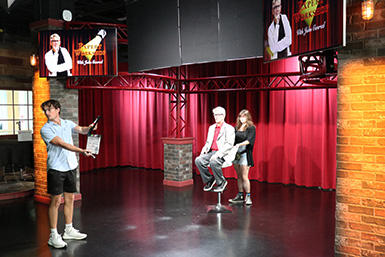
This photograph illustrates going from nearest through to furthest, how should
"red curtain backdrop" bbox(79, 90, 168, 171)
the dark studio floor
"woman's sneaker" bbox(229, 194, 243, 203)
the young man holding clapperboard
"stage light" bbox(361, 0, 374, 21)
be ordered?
"stage light" bbox(361, 0, 374, 21)
the young man holding clapperboard
the dark studio floor
"woman's sneaker" bbox(229, 194, 243, 203)
"red curtain backdrop" bbox(79, 90, 168, 171)

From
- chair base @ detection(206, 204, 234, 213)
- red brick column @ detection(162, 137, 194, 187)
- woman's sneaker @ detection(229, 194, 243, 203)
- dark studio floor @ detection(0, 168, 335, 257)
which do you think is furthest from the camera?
red brick column @ detection(162, 137, 194, 187)

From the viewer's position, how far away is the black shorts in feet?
13.8

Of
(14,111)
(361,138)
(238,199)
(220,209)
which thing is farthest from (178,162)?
(361,138)

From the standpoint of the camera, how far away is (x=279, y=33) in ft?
12.1

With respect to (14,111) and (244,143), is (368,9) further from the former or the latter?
(14,111)

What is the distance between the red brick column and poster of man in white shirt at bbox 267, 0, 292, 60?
4.41m

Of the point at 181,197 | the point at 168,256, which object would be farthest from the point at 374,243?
the point at 181,197

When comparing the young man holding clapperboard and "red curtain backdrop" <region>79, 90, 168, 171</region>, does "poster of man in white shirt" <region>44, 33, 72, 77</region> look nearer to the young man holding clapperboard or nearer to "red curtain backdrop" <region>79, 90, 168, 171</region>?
the young man holding clapperboard

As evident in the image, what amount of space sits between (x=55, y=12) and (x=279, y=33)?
443 centimetres

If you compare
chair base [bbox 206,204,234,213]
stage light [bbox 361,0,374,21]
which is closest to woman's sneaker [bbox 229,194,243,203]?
chair base [bbox 206,204,234,213]

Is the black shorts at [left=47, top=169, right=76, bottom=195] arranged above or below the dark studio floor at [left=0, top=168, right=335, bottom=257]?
above

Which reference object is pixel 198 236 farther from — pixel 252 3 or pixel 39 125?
pixel 39 125

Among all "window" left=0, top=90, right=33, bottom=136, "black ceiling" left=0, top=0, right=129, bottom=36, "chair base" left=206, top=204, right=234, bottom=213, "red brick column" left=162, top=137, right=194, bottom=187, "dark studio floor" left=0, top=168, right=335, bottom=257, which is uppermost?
"black ceiling" left=0, top=0, right=129, bottom=36

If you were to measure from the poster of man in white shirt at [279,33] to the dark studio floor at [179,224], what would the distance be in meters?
2.28
